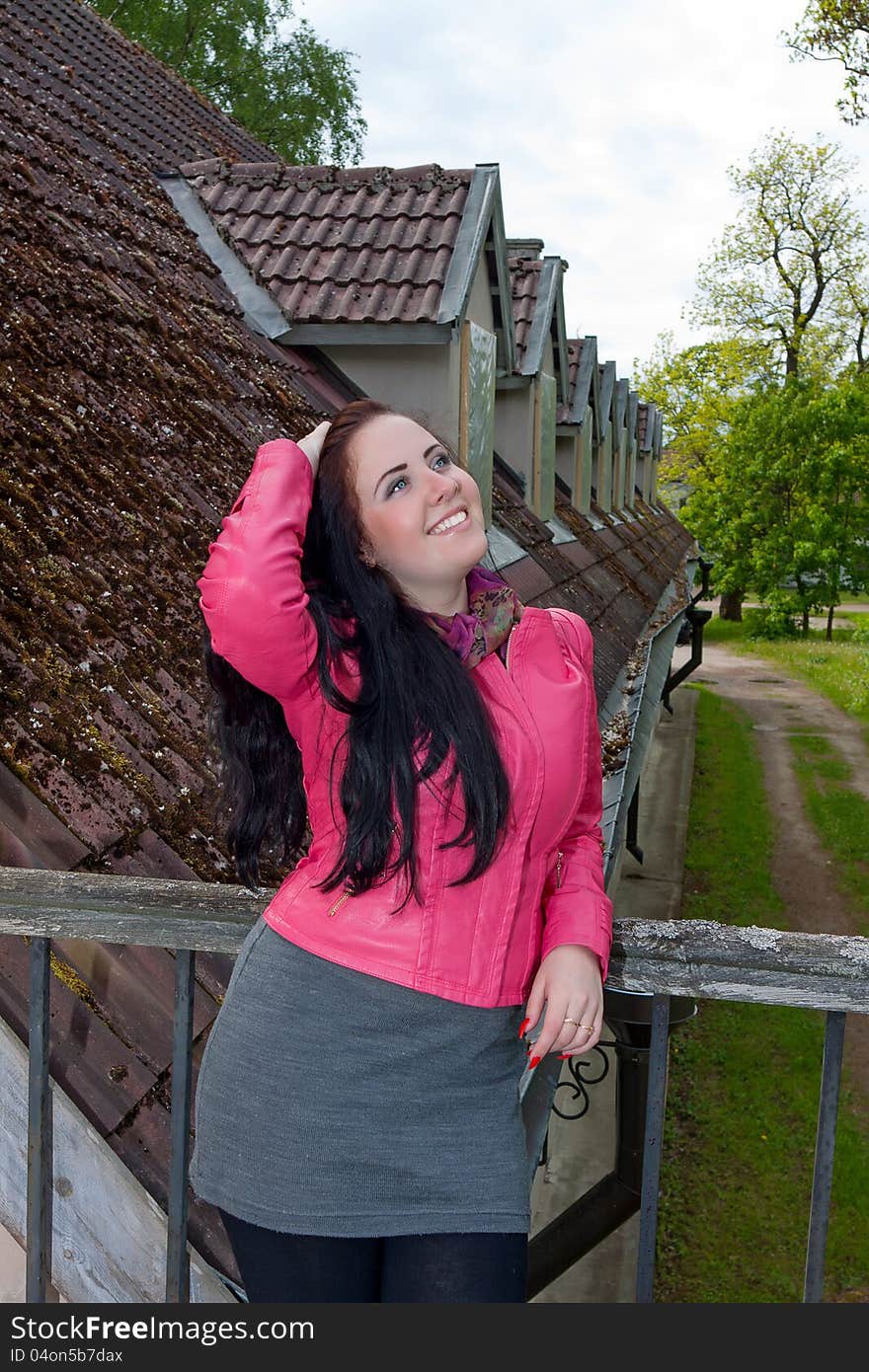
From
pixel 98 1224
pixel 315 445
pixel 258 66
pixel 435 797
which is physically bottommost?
pixel 98 1224

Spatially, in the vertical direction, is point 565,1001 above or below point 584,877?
below

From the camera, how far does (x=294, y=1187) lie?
5.19 feet

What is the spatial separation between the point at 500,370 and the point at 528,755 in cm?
671

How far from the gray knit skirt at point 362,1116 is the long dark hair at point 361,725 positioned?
6.5 inches

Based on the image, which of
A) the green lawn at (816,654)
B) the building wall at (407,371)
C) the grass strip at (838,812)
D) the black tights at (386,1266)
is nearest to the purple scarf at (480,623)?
the black tights at (386,1266)

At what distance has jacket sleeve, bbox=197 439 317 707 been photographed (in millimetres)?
1607

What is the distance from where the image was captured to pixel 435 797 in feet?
5.34

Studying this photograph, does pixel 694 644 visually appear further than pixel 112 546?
Yes

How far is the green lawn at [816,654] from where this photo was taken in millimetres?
27400

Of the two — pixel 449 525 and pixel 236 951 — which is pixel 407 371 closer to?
pixel 449 525

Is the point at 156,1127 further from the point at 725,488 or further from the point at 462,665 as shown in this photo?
the point at 725,488

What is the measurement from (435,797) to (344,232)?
558cm

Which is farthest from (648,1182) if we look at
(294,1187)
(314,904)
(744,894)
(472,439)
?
(744,894)

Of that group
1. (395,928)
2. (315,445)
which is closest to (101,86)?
(315,445)
